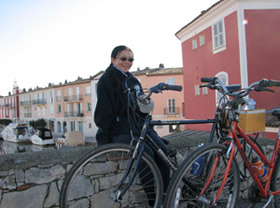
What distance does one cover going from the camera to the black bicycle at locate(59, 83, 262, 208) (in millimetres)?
1516

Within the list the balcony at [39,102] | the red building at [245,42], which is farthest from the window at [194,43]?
the balcony at [39,102]

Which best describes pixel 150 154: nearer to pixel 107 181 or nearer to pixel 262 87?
pixel 107 181

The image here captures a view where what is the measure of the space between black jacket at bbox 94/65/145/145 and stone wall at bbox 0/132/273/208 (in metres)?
0.37

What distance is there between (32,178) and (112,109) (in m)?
0.85

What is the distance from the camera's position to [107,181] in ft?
6.94

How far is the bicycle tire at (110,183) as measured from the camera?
1676 mm

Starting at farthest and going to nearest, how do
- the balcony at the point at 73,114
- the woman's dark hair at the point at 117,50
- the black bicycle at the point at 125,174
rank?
the balcony at the point at 73,114, the woman's dark hair at the point at 117,50, the black bicycle at the point at 125,174

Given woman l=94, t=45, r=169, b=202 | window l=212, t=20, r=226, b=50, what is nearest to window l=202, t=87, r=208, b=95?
window l=212, t=20, r=226, b=50

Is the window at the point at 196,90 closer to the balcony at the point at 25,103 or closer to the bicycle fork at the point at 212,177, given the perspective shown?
the bicycle fork at the point at 212,177

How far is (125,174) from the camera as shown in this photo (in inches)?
61.6

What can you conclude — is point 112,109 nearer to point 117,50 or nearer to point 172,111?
point 117,50

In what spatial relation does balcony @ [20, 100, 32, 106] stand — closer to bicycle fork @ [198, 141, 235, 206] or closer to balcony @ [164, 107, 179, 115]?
balcony @ [164, 107, 179, 115]

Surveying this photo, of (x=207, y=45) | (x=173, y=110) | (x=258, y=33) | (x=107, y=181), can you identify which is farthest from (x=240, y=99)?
(x=173, y=110)

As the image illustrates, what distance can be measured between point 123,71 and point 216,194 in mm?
1315
